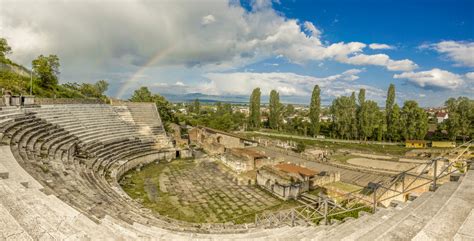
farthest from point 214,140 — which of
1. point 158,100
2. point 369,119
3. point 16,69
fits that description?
point 369,119

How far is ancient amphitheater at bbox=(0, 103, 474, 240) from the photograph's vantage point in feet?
17.0

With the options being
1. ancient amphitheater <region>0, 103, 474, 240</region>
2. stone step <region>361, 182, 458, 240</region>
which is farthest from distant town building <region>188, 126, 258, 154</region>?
stone step <region>361, 182, 458, 240</region>

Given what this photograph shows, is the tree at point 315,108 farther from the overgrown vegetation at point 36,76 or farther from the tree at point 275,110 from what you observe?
the overgrown vegetation at point 36,76

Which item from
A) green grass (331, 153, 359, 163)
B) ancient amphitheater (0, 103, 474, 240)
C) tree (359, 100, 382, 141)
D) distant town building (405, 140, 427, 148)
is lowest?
green grass (331, 153, 359, 163)

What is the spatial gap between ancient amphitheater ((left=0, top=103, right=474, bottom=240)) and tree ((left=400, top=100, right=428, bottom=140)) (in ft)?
141

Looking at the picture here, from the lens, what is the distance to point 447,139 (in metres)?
45.3

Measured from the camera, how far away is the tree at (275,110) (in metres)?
61.4

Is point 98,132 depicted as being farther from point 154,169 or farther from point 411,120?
point 411,120

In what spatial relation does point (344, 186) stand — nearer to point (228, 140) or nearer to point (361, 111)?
point (228, 140)

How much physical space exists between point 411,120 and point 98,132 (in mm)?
47889

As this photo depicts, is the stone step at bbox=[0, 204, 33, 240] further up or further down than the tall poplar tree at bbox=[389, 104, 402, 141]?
further down

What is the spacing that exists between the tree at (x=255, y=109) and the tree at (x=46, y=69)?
39.5 metres

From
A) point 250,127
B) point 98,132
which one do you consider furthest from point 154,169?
point 250,127

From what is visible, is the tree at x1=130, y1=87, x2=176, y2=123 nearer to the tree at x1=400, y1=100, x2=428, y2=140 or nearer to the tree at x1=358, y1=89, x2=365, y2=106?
the tree at x1=358, y1=89, x2=365, y2=106
